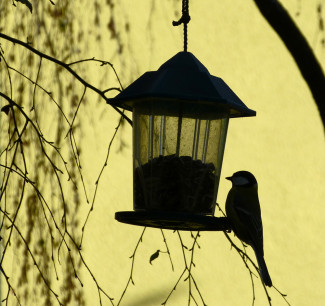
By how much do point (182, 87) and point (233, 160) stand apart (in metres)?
2.50

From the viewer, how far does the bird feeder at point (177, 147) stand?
10.7 ft

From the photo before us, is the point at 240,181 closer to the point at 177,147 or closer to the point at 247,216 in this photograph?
the point at 247,216

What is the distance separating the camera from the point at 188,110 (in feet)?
11.1

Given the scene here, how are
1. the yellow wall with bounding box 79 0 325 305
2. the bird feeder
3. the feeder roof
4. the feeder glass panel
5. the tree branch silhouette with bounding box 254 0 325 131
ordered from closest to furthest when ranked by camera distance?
the feeder roof
the bird feeder
the feeder glass panel
the tree branch silhouette with bounding box 254 0 325 131
the yellow wall with bounding box 79 0 325 305

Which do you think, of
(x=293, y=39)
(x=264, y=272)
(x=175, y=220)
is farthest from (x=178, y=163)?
(x=293, y=39)

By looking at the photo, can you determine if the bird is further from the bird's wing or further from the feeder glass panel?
the feeder glass panel

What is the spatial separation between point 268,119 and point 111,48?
127cm

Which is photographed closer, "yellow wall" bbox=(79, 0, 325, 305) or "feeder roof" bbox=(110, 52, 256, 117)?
"feeder roof" bbox=(110, 52, 256, 117)

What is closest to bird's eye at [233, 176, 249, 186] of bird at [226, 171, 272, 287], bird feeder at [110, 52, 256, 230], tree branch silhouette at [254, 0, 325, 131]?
bird at [226, 171, 272, 287]

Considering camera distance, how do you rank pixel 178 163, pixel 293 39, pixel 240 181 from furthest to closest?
pixel 293 39 → pixel 240 181 → pixel 178 163

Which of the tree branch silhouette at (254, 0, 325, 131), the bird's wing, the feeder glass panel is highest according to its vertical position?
the tree branch silhouette at (254, 0, 325, 131)

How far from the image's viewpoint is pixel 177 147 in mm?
3391

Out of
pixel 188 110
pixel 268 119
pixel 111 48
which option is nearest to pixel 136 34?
pixel 111 48

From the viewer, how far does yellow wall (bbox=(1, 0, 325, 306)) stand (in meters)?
5.52
